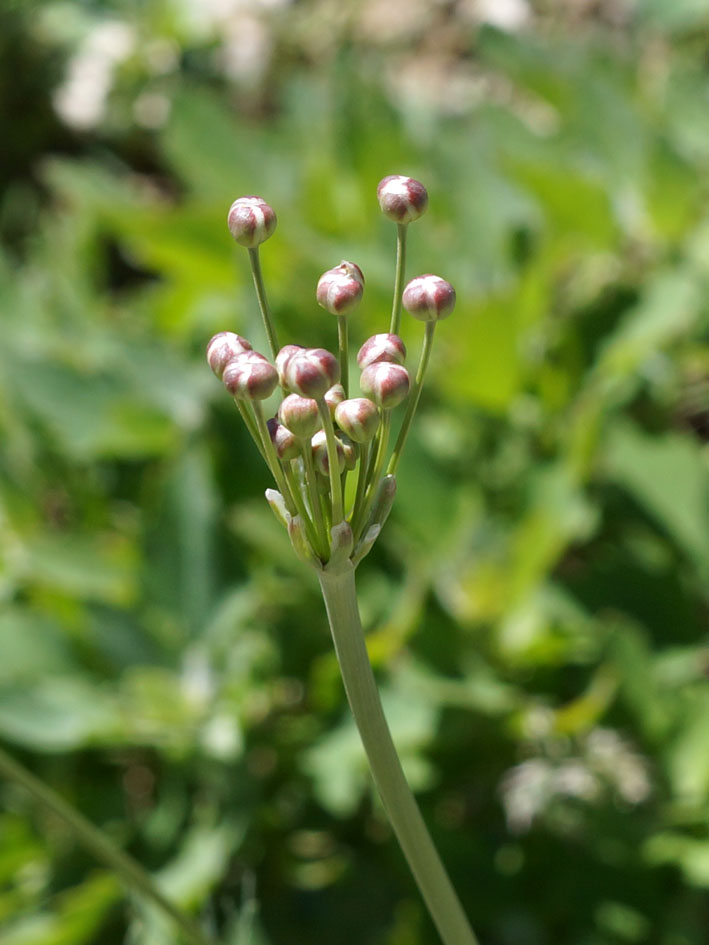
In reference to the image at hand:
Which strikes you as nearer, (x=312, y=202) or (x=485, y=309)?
(x=485, y=309)

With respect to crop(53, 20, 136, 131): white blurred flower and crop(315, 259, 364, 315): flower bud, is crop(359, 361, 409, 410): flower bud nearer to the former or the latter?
crop(315, 259, 364, 315): flower bud

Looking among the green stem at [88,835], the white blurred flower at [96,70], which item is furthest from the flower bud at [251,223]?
the white blurred flower at [96,70]

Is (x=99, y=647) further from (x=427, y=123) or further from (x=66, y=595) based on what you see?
(x=427, y=123)

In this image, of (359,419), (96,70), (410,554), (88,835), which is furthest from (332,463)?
(96,70)

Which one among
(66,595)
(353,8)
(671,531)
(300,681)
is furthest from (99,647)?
(353,8)

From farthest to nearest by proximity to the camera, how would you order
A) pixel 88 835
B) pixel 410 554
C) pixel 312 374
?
pixel 410 554 < pixel 88 835 < pixel 312 374

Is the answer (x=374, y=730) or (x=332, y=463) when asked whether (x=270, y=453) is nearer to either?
(x=332, y=463)

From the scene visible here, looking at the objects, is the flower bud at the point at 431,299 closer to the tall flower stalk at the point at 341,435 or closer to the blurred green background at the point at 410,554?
the tall flower stalk at the point at 341,435
